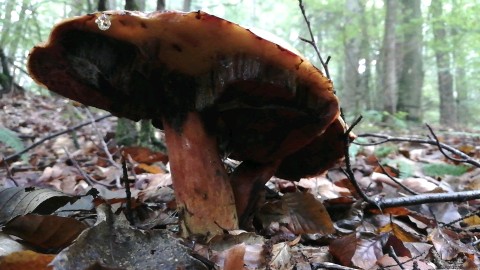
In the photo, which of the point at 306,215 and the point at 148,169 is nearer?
the point at 306,215

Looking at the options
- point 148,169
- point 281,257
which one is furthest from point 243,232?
point 148,169

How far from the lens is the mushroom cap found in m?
1.57

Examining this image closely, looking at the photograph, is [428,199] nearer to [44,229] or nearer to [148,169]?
[44,229]

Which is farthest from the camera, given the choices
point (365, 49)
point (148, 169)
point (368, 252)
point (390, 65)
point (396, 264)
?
point (365, 49)

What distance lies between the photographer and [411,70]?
42.0ft

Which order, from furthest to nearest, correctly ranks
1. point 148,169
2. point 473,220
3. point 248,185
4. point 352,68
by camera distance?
point 352,68
point 148,169
point 473,220
point 248,185

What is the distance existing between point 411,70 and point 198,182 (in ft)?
39.7

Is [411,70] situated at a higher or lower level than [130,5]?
lower

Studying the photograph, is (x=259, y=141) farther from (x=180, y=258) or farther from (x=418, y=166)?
(x=418, y=166)

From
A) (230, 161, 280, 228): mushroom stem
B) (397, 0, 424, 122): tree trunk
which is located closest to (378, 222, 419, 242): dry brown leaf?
(230, 161, 280, 228): mushroom stem

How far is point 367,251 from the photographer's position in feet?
6.02

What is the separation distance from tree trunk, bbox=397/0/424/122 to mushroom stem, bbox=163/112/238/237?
11026 millimetres

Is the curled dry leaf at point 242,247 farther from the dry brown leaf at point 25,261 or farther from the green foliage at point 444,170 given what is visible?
the green foliage at point 444,170

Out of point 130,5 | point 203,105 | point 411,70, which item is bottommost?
point 203,105
